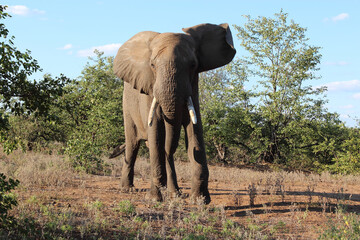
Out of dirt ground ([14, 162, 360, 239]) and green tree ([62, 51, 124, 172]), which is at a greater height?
green tree ([62, 51, 124, 172])

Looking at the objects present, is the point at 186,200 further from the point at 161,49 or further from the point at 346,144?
the point at 346,144

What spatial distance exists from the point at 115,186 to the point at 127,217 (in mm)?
4112

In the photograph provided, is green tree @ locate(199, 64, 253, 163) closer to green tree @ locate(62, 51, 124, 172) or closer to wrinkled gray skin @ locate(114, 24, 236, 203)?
green tree @ locate(62, 51, 124, 172)

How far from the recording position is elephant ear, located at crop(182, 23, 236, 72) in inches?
307

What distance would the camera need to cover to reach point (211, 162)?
74.2ft

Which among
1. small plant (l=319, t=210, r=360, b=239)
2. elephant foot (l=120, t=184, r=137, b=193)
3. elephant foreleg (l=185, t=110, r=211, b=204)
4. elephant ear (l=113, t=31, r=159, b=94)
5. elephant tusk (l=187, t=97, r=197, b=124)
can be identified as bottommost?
small plant (l=319, t=210, r=360, b=239)

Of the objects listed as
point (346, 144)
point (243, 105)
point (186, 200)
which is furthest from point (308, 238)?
point (243, 105)

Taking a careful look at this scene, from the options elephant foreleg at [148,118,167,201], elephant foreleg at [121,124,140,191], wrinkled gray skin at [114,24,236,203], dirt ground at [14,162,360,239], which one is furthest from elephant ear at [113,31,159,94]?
dirt ground at [14,162,360,239]

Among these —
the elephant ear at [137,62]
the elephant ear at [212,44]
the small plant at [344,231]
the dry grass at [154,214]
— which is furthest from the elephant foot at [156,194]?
the small plant at [344,231]

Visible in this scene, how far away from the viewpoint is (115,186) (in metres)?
10.1

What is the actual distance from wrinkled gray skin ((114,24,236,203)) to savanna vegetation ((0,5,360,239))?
0.69 metres

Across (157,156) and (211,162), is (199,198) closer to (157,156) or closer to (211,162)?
(157,156)

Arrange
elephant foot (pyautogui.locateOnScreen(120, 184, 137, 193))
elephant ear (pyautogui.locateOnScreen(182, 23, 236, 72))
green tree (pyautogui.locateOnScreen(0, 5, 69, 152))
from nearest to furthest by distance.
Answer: green tree (pyautogui.locateOnScreen(0, 5, 69, 152)) → elephant ear (pyautogui.locateOnScreen(182, 23, 236, 72)) → elephant foot (pyautogui.locateOnScreen(120, 184, 137, 193))

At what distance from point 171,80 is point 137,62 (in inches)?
57.6
